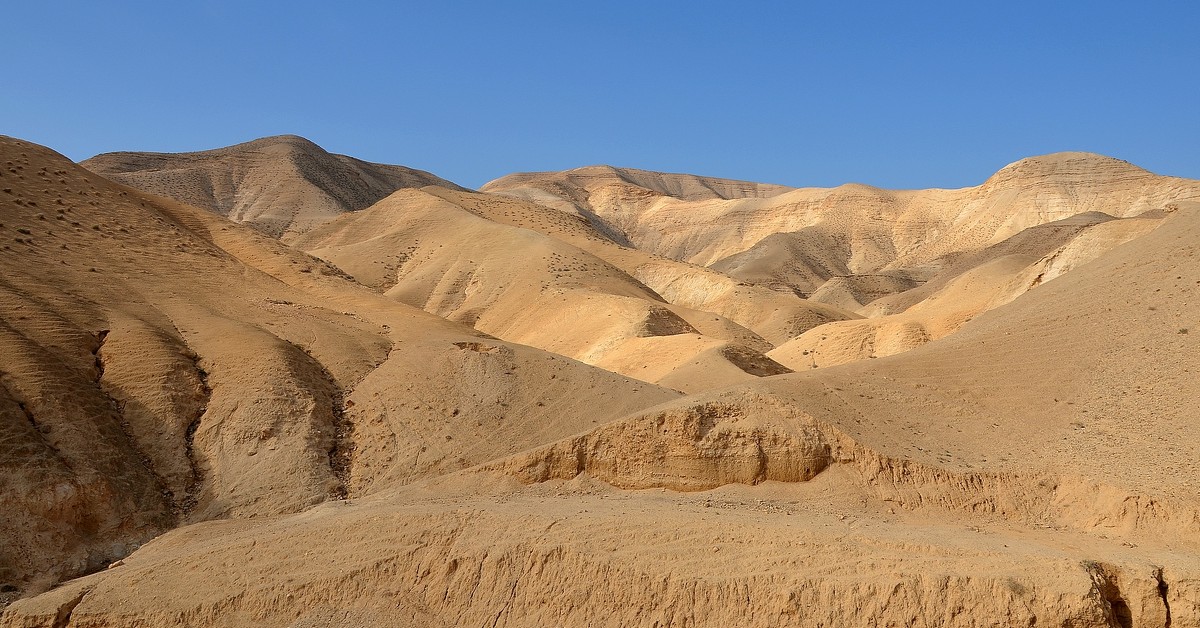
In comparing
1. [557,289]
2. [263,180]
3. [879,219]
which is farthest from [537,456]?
[879,219]

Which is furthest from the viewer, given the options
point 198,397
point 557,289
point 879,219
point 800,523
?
point 879,219

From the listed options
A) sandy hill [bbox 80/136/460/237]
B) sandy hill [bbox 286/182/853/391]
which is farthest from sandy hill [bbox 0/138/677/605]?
sandy hill [bbox 80/136/460/237]

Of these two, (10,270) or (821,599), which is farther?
(10,270)

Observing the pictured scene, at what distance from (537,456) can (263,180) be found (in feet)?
251

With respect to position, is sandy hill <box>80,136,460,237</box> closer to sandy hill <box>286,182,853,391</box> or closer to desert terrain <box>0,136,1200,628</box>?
sandy hill <box>286,182,853,391</box>

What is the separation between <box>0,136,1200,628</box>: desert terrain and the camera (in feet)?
38.5

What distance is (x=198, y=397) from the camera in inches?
758

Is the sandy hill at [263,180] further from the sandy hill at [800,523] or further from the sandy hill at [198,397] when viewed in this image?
the sandy hill at [800,523]

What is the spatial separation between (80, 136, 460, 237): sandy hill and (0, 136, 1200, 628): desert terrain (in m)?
47.0

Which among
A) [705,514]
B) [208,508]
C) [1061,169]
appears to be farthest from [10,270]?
[1061,169]

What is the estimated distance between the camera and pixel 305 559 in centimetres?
1324

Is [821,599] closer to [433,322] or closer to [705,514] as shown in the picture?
[705,514]

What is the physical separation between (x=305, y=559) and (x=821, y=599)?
7.30 metres

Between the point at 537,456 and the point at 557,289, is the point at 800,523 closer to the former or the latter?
the point at 537,456
